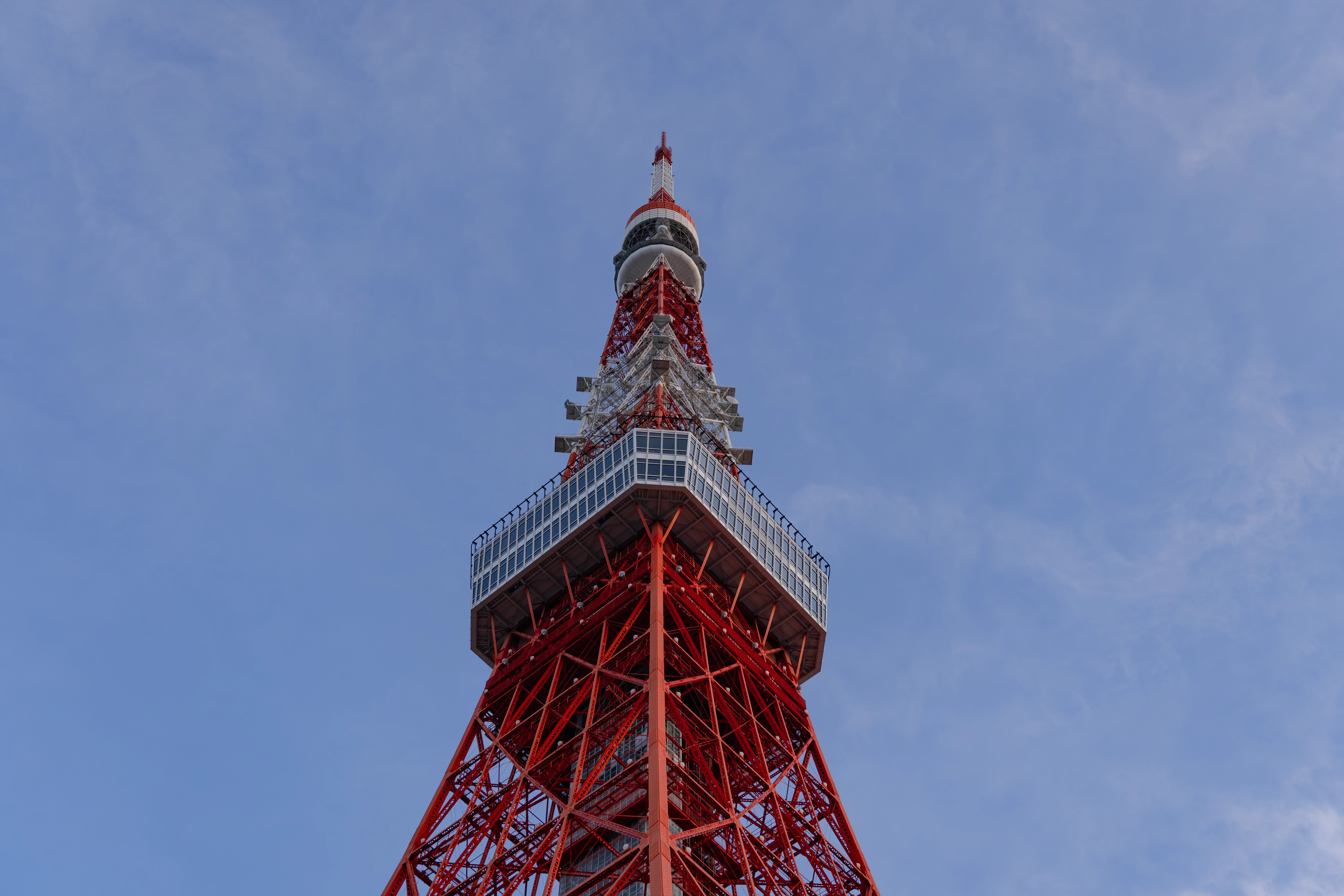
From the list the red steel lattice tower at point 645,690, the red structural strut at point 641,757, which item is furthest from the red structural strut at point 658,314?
the red structural strut at point 641,757

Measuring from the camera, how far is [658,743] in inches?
1847

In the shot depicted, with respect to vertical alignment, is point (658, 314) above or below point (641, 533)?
above

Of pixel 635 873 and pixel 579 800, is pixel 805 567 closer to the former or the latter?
pixel 579 800

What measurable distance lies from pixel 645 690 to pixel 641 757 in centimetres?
241

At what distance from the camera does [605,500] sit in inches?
2377

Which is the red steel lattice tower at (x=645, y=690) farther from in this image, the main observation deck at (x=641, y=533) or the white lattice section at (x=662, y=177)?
the white lattice section at (x=662, y=177)

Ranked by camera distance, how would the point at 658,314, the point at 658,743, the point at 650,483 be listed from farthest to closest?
the point at 658,314
the point at 650,483
the point at 658,743

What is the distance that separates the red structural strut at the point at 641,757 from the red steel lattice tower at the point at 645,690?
0.31 feet

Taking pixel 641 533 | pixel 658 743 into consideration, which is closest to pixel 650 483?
pixel 641 533

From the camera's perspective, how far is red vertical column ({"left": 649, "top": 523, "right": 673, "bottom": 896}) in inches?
1638

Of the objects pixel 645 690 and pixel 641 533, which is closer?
pixel 645 690

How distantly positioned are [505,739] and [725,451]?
1917cm

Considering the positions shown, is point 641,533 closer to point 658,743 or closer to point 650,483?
point 650,483

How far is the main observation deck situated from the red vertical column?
166cm
